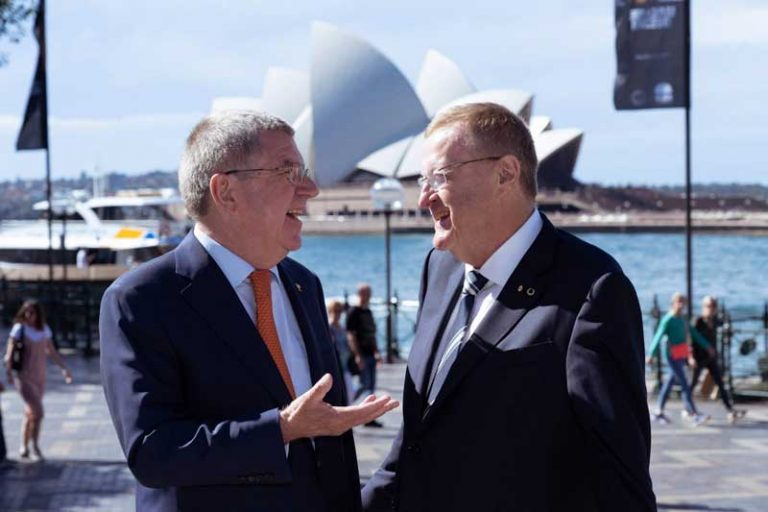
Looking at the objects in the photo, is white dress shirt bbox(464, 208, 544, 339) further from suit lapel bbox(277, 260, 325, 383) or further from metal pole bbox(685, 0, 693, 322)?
metal pole bbox(685, 0, 693, 322)

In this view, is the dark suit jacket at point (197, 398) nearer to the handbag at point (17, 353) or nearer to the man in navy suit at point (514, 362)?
the man in navy suit at point (514, 362)

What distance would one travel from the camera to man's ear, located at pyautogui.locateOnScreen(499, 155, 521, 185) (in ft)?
9.04

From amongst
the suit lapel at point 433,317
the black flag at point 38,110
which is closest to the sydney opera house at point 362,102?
the black flag at point 38,110

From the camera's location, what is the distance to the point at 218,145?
276 centimetres

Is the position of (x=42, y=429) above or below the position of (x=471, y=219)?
below

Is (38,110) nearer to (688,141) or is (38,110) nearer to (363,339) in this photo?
(363,339)

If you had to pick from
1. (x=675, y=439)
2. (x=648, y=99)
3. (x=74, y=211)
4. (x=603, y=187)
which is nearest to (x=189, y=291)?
(x=675, y=439)

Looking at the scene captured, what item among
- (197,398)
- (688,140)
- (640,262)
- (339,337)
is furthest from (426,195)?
(640,262)

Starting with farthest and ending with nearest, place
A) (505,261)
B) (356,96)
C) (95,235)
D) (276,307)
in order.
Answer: (356,96) → (95,235) → (276,307) → (505,261)

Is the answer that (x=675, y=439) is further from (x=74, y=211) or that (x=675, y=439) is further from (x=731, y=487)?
(x=74, y=211)

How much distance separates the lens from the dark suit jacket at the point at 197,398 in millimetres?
2584

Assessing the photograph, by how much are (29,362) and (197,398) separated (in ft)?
25.0

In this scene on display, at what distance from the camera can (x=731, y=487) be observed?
28.6 ft

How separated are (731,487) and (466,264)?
6390 mm
